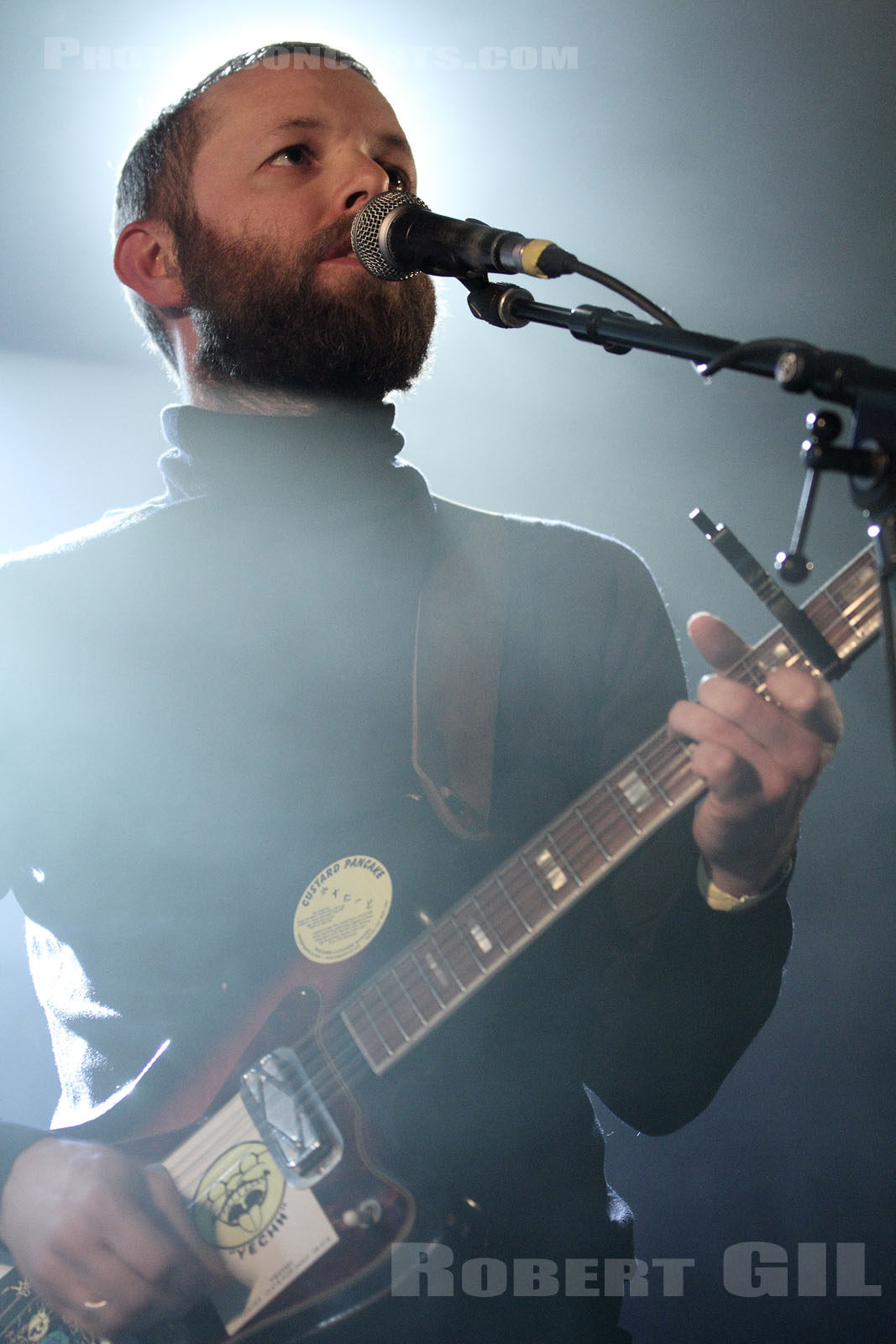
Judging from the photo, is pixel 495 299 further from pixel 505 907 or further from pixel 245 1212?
pixel 245 1212

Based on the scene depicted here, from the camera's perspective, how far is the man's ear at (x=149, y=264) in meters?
1.76

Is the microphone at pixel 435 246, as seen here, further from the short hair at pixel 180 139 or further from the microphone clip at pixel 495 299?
the short hair at pixel 180 139

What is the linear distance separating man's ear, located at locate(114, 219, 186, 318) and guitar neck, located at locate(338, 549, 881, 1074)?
48.8 inches

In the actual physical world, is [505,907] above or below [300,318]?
below

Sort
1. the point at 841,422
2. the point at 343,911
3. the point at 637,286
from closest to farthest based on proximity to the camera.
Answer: the point at 841,422 → the point at 343,911 → the point at 637,286

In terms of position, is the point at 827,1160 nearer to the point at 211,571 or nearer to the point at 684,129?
the point at 211,571

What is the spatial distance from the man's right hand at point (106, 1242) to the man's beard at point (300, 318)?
4.02ft

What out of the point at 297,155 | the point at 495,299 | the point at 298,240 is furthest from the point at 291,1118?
the point at 297,155

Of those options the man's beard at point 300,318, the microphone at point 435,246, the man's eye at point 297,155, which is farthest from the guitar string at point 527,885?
the man's eye at point 297,155

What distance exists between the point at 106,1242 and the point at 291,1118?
273 millimetres

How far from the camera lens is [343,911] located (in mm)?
1285

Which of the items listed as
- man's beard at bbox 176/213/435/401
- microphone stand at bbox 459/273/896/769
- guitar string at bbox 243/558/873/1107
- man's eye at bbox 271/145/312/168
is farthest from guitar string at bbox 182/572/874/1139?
man's eye at bbox 271/145/312/168

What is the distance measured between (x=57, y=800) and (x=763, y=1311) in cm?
188

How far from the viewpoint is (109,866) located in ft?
4.77
